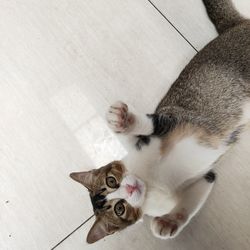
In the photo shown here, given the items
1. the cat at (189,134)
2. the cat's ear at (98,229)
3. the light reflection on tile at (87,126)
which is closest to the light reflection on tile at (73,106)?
the light reflection on tile at (87,126)

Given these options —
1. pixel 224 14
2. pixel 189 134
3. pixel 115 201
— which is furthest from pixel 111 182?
pixel 224 14

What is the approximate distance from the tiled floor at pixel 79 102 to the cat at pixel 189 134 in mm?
147

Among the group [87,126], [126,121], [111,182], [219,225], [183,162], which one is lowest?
[219,225]

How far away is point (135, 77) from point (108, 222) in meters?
0.66

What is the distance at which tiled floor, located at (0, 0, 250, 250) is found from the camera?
1.45m

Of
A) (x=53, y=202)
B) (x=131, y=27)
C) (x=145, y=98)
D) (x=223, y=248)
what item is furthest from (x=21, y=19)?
(x=223, y=248)

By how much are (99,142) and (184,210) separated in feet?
1.46

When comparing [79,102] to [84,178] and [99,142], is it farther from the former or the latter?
[84,178]

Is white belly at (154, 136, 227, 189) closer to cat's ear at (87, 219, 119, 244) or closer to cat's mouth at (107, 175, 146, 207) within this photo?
cat's mouth at (107, 175, 146, 207)

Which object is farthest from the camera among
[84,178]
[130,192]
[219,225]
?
[219,225]

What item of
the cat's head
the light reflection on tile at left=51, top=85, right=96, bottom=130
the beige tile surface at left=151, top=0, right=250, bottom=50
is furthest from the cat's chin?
the beige tile surface at left=151, top=0, right=250, bottom=50

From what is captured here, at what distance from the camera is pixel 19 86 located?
1619mm

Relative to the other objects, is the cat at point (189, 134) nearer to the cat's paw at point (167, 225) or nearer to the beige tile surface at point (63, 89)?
the cat's paw at point (167, 225)

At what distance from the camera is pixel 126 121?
1.24 m
